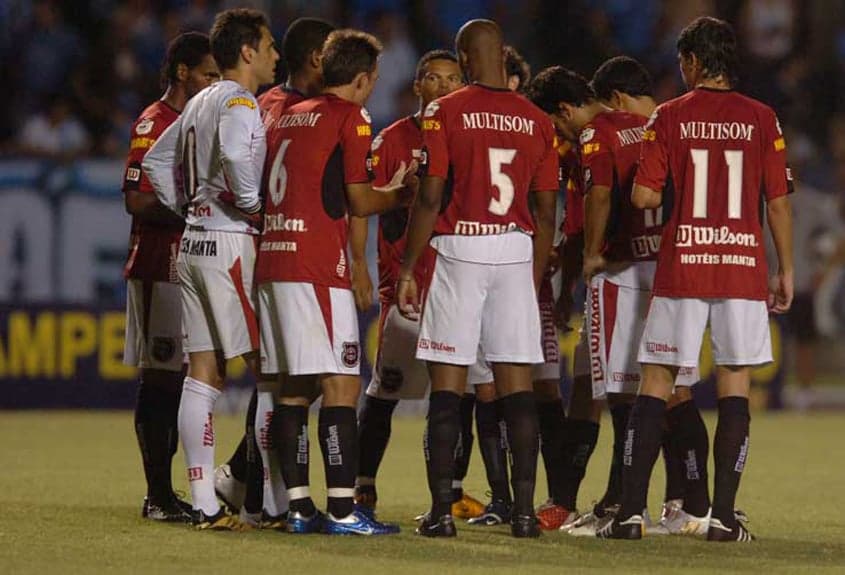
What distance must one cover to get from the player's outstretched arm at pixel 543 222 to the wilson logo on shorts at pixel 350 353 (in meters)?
0.93

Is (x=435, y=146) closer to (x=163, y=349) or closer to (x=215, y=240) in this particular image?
(x=215, y=240)

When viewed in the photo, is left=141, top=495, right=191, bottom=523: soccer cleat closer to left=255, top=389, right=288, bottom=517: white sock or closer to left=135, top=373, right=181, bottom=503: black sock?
left=135, top=373, right=181, bottom=503: black sock

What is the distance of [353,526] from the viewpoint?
8.25 metres

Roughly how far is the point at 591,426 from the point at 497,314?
1201 mm

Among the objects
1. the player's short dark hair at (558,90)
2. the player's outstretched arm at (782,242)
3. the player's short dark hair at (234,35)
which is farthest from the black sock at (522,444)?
the player's short dark hair at (234,35)

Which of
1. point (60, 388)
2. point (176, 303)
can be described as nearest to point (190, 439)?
point (176, 303)

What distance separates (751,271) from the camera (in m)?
8.13

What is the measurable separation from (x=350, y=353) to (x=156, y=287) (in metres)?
1.36

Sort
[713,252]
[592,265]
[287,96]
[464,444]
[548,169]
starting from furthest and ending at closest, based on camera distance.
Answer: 1. [464,444]
2. [287,96]
3. [592,265]
4. [548,169]
5. [713,252]

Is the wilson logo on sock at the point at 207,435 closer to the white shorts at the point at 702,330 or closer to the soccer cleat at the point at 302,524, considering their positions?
the soccer cleat at the point at 302,524

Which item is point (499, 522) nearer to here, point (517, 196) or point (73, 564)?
point (517, 196)

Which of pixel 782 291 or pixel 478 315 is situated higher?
pixel 782 291

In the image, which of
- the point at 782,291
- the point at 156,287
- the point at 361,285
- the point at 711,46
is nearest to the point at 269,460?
the point at 361,285

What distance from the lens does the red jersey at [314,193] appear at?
26.8 feet
